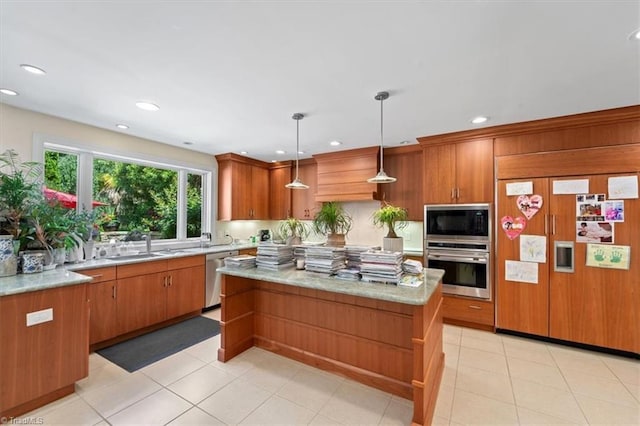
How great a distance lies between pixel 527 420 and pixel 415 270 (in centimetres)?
124

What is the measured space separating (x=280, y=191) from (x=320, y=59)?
370 cm

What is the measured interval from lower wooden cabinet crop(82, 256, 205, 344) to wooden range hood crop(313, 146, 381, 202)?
2.31 metres

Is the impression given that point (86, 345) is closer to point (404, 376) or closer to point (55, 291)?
point (55, 291)

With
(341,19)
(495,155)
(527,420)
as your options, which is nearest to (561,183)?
(495,155)

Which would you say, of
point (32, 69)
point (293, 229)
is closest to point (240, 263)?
point (293, 229)

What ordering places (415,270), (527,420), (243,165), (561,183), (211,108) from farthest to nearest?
(243,165) → (561,183) → (211,108) → (415,270) → (527,420)

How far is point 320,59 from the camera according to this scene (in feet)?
6.28

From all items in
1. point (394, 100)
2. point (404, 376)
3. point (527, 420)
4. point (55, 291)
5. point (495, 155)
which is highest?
point (394, 100)

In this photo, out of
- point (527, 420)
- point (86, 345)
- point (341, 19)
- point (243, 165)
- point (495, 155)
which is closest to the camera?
point (341, 19)

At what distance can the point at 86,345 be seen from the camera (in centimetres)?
221

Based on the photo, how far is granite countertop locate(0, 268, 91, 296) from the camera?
6.18 feet

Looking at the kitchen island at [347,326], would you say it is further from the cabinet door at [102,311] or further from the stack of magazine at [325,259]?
the cabinet door at [102,311]

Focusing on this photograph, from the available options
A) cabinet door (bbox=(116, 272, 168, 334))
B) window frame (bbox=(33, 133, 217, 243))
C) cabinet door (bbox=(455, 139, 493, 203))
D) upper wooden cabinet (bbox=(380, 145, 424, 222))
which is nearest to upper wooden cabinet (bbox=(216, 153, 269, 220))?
window frame (bbox=(33, 133, 217, 243))

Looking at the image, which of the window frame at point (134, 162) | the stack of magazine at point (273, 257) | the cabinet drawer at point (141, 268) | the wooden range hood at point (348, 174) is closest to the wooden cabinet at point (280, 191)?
the wooden range hood at point (348, 174)
